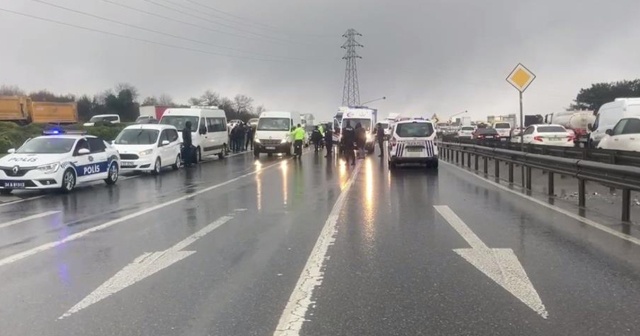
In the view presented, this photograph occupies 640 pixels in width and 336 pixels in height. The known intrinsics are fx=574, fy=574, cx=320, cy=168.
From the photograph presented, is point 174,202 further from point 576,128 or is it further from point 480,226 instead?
point 576,128

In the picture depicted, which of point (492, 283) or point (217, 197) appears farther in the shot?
point (217, 197)

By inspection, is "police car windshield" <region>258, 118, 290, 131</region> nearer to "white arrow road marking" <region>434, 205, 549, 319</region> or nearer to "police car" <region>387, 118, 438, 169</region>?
"police car" <region>387, 118, 438, 169</region>

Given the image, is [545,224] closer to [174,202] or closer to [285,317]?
[285,317]

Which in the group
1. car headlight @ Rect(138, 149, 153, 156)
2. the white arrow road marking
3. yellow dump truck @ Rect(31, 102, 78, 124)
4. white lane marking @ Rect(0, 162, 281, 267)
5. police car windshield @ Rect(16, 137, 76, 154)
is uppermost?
yellow dump truck @ Rect(31, 102, 78, 124)

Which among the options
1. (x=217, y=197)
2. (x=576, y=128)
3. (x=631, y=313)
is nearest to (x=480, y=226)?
(x=631, y=313)

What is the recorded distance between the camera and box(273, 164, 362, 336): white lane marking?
4656 millimetres

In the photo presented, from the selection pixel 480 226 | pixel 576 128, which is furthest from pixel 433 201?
pixel 576 128

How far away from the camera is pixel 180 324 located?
4.73m

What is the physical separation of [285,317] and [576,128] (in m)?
43.4

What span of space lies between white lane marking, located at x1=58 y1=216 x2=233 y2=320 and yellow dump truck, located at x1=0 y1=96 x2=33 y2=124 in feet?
137

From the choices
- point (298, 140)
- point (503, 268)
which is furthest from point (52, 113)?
point (503, 268)

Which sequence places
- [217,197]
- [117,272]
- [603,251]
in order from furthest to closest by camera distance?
[217,197]
[603,251]
[117,272]

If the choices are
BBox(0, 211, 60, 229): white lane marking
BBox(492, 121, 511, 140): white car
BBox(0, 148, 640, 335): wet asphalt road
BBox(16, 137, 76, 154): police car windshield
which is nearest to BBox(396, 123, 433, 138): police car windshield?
BBox(0, 148, 640, 335): wet asphalt road

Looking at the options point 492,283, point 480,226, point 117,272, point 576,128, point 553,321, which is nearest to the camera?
point 553,321
